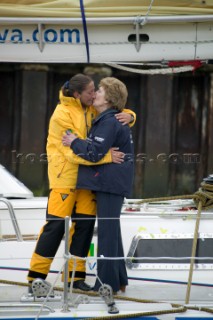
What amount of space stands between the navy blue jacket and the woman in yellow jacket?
0.05 m

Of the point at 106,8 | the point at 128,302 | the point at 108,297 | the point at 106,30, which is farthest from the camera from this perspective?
the point at 106,30

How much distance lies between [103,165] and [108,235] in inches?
17.7

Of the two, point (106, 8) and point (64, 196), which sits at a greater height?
point (106, 8)

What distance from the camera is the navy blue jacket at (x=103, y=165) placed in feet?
16.9

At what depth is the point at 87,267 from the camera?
554cm

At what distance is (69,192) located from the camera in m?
5.24

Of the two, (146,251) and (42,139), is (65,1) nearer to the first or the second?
(146,251)

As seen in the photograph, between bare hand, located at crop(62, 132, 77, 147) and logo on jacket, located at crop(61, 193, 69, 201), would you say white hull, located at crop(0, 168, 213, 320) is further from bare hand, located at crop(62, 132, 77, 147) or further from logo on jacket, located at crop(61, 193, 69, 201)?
bare hand, located at crop(62, 132, 77, 147)

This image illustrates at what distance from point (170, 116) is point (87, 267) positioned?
7.98m

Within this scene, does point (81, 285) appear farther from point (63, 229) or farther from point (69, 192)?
point (69, 192)

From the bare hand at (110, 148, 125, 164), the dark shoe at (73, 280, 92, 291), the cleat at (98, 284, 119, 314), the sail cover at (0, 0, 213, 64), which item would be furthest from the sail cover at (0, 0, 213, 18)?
the cleat at (98, 284, 119, 314)

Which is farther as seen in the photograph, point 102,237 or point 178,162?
point 178,162

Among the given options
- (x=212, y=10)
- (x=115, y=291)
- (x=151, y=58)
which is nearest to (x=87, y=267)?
(x=115, y=291)

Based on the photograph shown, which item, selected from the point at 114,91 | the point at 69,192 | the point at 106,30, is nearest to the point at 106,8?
the point at 106,30
